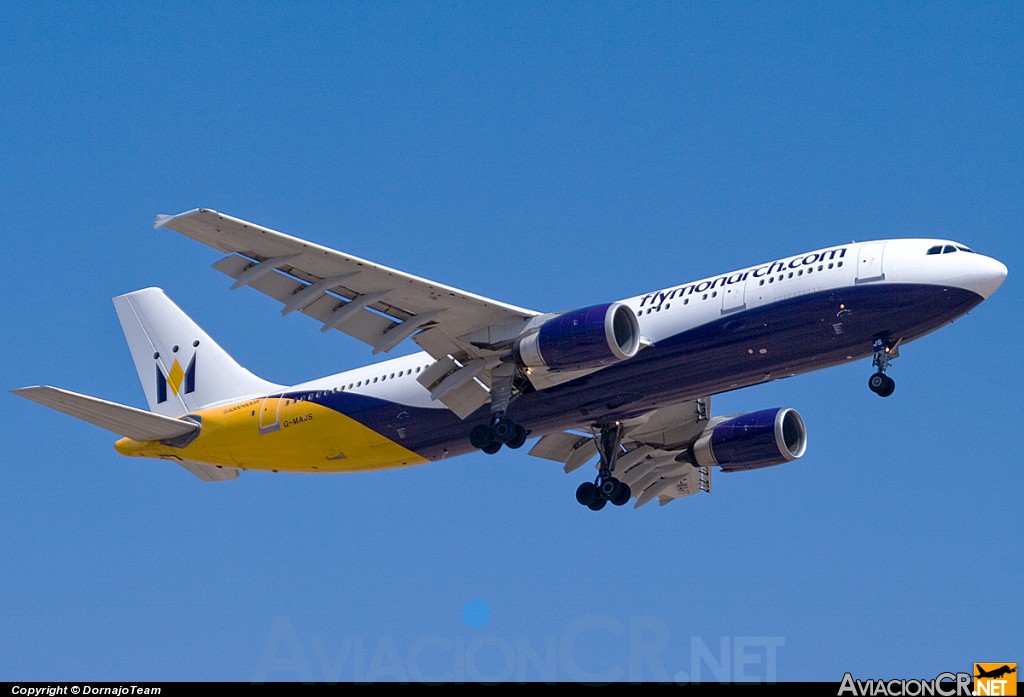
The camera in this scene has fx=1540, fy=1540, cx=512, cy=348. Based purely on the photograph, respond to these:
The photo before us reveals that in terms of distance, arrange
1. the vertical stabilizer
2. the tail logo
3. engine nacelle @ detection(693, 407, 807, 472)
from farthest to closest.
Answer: the tail logo
the vertical stabilizer
engine nacelle @ detection(693, 407, 807, 472)

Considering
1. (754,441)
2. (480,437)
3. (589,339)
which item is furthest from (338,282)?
(754,441)

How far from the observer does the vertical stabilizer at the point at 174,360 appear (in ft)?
140

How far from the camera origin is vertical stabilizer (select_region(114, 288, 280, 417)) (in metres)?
42.8

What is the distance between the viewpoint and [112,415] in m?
39.3

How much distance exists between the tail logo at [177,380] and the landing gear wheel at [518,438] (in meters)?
11.2

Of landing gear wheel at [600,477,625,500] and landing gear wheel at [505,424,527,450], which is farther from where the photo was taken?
landing gear wheel at [600,477,625,500]

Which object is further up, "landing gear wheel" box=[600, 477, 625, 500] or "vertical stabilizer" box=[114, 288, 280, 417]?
"vertical stabilizer" box=[114, 288, 280, 417]

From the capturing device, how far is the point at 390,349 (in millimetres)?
36625

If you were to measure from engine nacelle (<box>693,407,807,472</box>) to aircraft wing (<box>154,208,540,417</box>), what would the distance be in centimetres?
752

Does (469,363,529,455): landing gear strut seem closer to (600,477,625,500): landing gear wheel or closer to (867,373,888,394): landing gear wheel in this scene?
→ (600,477,625,500): landing gear wheel

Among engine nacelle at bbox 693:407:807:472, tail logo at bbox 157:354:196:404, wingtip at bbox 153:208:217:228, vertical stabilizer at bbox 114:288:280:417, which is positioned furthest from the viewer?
tail logo at bbox 157:354:196:404

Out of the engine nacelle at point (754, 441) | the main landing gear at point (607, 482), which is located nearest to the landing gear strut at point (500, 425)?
the main landing gear at point (607, 482)

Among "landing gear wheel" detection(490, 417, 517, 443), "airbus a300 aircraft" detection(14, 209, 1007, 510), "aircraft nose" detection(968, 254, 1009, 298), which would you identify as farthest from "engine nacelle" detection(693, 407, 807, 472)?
"aircraft nose" detection(968, 254, 1009, 298)

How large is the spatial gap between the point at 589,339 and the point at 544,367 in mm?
1625
